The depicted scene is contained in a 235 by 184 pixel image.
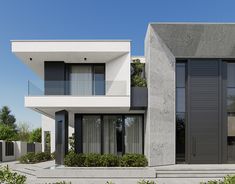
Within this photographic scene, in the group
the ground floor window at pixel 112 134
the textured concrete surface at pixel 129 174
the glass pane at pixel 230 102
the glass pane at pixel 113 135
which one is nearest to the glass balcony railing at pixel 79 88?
the ground floor window at pixel 112 134

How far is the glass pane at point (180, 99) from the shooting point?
1590 centimetres

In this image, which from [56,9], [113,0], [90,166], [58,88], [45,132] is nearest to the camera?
[90,166]

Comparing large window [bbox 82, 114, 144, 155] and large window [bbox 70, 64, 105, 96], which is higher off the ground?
large window [bbox 70, 64, 105, 96]

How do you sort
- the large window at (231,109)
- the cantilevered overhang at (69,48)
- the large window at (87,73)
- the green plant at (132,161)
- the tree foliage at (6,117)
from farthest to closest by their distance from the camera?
the tree foliage at (6,117), the large window at (87,73), the large window at (231,109), the cantilevered overhang at (69,48), the green plant at (132,161)

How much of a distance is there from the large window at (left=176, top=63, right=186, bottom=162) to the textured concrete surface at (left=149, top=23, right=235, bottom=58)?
4.78 feet

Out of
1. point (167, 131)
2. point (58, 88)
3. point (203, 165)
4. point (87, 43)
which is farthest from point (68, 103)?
point (203, 165)

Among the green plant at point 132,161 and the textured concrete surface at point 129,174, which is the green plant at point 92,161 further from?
the green plant at point 132,161

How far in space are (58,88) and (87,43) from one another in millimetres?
3341

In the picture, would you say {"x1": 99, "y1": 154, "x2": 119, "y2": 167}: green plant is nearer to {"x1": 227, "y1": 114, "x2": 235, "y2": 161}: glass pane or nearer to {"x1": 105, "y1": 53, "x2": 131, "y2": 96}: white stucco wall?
{"x1": 105, "y1": 53, "x2": 131, "y2": 96}: white stucco wall

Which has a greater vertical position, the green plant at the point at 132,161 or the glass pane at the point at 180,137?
the glass pane at the point at 180,137

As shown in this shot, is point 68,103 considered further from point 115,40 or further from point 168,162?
point 168,162

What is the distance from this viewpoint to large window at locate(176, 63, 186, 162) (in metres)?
15.6

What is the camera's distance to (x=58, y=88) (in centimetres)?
1582

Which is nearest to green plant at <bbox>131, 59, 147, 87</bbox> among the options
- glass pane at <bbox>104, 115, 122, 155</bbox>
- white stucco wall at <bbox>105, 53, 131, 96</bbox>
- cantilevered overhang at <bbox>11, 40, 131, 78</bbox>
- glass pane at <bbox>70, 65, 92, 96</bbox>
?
white stucco wall at <bbox>105, 53, 131, 96</bbox>
